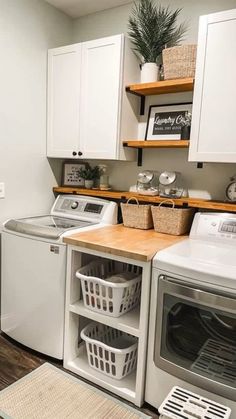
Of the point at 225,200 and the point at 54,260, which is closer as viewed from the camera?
the point at 54,260

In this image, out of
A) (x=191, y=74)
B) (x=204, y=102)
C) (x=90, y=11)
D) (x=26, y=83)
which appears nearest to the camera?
(x=204, y=102)

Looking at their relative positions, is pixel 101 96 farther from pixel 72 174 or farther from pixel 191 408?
pixel 191 408

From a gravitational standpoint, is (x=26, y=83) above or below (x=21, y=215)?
above

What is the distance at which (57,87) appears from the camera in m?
2.61

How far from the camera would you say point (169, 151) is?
2.45 metres

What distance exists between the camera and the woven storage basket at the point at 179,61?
2.06 metres

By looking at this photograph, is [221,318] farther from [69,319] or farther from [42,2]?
[42,2]

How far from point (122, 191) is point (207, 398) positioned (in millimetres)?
1659

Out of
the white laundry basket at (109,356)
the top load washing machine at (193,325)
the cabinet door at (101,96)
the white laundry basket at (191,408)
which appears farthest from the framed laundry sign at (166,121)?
the white laundry basket at (191,408)

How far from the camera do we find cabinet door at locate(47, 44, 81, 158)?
8.21 ft

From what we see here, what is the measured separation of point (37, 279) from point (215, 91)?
5.57 feet

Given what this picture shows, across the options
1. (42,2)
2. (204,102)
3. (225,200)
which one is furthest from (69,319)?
(42,2)

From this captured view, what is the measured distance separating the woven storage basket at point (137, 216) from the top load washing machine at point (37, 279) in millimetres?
159

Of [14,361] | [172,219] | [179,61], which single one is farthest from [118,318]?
[179,61]
